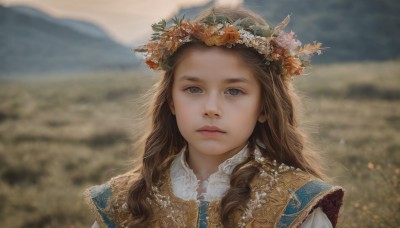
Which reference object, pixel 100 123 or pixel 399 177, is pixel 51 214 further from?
pixel 100 123

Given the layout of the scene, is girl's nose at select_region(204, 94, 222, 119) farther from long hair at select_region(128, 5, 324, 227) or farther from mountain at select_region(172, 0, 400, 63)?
mountain at select_region(172, 0, 400, 63)

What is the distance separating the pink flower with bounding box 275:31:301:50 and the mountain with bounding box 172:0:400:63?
29217mm

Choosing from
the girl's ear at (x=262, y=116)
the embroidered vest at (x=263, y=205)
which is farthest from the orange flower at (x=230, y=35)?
the embroidered vest at (x=263, y=205)

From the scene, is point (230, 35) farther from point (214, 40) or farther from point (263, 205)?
point (263, 205)

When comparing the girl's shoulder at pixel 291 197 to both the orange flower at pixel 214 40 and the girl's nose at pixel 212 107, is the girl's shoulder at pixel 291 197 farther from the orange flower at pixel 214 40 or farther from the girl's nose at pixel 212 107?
the orange flower at pixel 214 40

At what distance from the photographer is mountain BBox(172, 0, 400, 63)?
3728 centimetres

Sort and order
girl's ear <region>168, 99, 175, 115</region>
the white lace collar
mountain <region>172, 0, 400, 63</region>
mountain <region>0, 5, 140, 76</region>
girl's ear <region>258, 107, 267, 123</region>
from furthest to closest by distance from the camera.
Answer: mountain <region>0, 5, 140, 76</region>, mountain <region>172, 0, 400, 63</region>, girl's ear <region>168, 99, 175, 115</region>, girl's ear <region>258, 107, 267, 123</region>, the white lace collar

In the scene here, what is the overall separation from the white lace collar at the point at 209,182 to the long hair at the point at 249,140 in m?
0.05

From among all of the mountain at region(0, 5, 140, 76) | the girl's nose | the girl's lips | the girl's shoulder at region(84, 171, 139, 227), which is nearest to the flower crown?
the girl's nose

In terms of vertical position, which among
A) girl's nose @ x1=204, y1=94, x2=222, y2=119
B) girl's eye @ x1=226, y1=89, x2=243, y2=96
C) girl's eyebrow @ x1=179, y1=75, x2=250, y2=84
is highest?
girl's eyebrow @ x1=179, y1=75, x2=250, y2=84

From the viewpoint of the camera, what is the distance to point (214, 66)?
258 centimetres

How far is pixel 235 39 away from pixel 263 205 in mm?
916

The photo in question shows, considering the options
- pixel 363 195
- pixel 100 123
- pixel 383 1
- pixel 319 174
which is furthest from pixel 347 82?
pixel 383 1

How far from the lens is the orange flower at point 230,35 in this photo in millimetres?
2609
